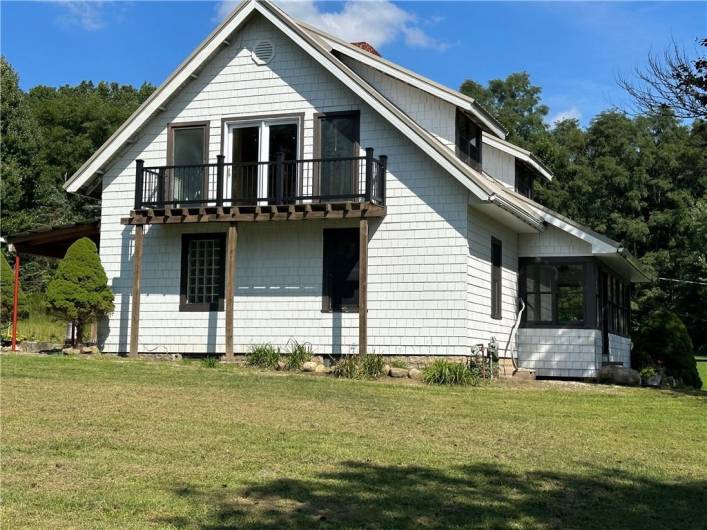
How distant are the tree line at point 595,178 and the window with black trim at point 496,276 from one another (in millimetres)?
26519

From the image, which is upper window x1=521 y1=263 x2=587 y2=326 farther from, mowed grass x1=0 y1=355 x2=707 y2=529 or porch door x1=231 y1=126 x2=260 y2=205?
porch door x1=231 y1=126 x2=260 y2=205

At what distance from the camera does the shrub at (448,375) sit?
16000 mm

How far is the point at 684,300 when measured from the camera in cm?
4716

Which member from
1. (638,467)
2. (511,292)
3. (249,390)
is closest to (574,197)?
(511,292)

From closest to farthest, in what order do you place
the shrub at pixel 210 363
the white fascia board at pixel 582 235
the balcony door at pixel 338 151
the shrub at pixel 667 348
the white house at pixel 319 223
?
the shrub at pixel 210 363, the white house at pixel 319 223, the balcony door at pixel 338 151, the white fascia board at pixel 582 235, the shrub at pixel 667 348

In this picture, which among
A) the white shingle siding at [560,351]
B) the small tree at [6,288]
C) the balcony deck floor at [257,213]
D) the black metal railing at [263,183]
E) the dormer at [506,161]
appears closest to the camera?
the balcony deck floor at [257,213]

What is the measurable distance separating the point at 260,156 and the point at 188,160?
1907 millimetres

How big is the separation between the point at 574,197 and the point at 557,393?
34068 mm

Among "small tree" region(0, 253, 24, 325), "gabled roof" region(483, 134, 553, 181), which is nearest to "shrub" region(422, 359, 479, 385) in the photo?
"gabled roof" region(483, 134, 553, 181)

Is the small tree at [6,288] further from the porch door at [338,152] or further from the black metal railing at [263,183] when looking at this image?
the porch door at [338,152]

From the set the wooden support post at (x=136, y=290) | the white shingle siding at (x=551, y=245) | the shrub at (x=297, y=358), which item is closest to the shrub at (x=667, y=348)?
the white shingle siding at (x=551, y=245)

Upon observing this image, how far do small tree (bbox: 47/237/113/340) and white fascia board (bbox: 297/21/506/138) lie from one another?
23.8ft

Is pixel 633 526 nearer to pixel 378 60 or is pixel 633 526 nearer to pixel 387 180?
pixel 387 180

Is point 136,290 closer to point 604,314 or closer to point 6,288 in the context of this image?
point 6,288
